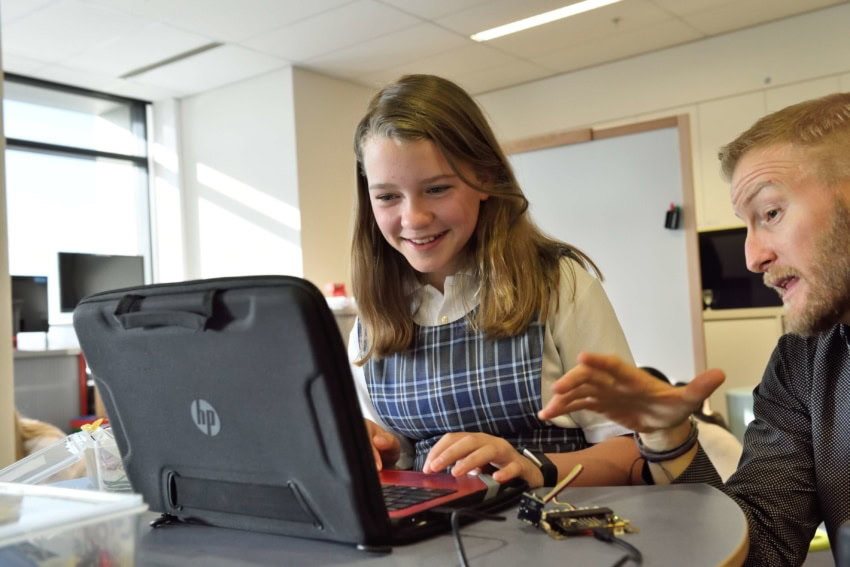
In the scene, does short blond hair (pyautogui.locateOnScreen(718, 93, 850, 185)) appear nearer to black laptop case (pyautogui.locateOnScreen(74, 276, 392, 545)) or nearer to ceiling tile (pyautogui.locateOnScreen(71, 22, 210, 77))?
black laptop case (pyautogui.locateOnScreen(74, 276, 392, 545))

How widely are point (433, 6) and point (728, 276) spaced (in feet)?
8.10

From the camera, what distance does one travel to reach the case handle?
0.72 m

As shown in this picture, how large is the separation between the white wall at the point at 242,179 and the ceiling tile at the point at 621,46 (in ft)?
6.36

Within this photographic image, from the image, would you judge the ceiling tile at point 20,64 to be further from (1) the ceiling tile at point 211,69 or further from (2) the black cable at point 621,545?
(2) the black cable at point 621,545

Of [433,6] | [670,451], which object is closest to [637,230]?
[433,6]

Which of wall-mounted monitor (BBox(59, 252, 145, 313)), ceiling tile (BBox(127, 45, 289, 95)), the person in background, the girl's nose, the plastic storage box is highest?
ceiling tile (BBox(127, 45, 289, 95))

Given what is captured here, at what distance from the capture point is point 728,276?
5.37 meters

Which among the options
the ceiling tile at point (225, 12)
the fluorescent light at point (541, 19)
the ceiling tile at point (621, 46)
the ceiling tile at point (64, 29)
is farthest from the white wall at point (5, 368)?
the ceiling tile at point (621, 46)

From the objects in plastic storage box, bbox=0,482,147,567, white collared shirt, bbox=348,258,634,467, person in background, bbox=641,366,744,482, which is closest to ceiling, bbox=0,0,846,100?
person in background, bbox=641,366,744,482

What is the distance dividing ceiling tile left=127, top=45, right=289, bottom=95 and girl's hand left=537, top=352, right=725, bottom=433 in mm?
5008

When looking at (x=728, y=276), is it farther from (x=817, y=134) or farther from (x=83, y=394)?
(x=817, y=134)

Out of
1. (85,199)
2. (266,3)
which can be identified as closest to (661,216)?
(266,3)

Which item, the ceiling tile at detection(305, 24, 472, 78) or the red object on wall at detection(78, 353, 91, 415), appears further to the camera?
the ceiling tile at detection(305, 24, 472, 78)

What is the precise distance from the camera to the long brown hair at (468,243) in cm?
124
